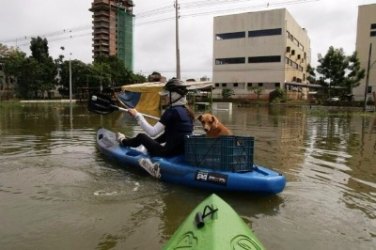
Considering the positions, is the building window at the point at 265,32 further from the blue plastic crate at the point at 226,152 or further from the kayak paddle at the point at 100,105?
the blue plastic crate at the point at 226,152

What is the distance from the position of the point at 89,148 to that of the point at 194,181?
193 inches

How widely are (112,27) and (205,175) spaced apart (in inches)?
3694

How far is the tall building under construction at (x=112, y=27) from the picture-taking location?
88.4 m

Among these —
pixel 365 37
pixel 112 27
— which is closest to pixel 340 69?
pixel 365 37

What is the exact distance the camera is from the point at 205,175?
586cm

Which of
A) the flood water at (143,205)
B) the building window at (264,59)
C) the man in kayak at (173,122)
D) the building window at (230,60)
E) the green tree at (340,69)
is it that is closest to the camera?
the flood water at (143,205)

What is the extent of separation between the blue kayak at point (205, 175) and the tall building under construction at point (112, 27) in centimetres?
7969

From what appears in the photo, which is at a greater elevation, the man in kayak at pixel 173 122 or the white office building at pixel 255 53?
the white office building at pixel 255 53

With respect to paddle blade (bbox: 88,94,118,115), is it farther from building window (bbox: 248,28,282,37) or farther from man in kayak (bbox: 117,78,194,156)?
building window (bbox: 248,28,282,37)

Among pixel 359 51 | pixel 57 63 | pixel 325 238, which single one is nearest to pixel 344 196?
pixel 325 238

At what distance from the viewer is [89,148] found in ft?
33.1

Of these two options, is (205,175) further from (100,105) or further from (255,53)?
(255,53)

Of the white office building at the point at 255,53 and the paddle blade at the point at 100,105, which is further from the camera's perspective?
the white office building at the point at 255,53

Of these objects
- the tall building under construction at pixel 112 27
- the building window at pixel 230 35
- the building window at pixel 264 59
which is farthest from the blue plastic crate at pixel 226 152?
the tall building under construction at pixel 112 27
